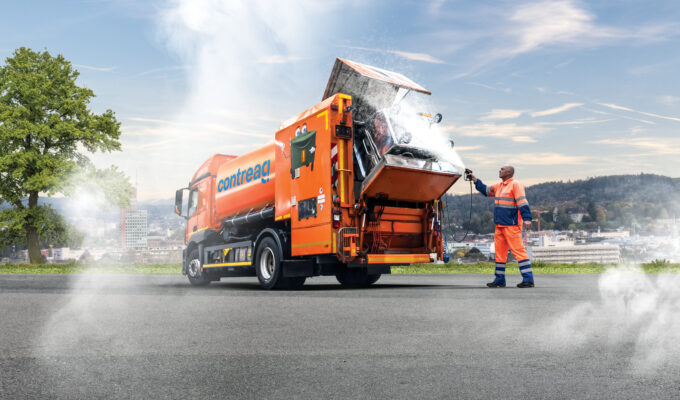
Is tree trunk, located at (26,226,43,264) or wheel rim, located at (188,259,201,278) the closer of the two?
wheel rim, located at (188,259,201,278)

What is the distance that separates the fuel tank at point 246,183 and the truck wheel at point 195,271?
5.15ft

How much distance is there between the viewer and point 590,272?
15.3 metres

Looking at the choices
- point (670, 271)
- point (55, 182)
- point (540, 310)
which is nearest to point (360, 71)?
point (540, 310)

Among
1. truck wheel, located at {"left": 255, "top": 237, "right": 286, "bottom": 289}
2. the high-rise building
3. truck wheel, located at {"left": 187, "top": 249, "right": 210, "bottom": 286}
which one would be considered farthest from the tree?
truck wheel, located at {"left": 255, "top": 237, "right": 286, "bottom": 289}

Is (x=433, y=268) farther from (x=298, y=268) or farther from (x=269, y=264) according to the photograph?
(x=298, y=268)

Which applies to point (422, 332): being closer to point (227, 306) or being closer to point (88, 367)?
point (88, 367)

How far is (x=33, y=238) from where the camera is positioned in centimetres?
2988

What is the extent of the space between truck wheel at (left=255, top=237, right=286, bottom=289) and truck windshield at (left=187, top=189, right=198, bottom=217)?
14.6ft

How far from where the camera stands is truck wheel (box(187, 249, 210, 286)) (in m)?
15.5

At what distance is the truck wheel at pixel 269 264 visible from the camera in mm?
11648

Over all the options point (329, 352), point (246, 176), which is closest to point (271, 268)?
point (246, 176)

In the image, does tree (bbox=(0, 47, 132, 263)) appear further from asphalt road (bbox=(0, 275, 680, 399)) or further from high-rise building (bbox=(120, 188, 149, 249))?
asphalt road (bbox=(0, 275, 680, 399))

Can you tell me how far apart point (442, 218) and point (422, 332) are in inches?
246

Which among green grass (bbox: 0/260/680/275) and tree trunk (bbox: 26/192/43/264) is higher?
tree trunk (bbox: 26/192/43/264)
